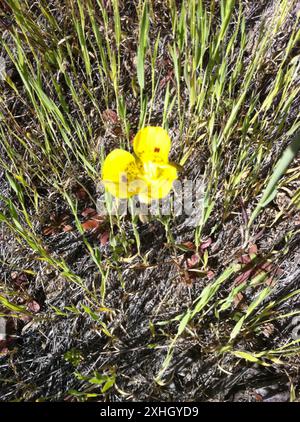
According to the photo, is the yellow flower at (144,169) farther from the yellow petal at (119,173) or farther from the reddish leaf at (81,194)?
the reddish leaf at (81,194)

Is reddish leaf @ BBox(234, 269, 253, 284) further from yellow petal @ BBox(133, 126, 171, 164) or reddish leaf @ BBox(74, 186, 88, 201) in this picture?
reddish leaf @ BBox(74, 186, 88, 201)

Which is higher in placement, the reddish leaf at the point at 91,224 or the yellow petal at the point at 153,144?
the yellow petal at the point at 153,144

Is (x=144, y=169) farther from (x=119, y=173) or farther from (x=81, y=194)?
(x=81, y=194)

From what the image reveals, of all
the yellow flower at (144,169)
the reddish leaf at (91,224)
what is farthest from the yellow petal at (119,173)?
the reddish leaf at (91,224)

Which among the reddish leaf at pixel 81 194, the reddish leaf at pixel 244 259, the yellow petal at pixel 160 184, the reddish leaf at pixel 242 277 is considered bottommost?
the reddish leaf at pixel 242 277

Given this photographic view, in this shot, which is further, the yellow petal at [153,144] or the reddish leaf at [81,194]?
the reddish leaf at [81,194]

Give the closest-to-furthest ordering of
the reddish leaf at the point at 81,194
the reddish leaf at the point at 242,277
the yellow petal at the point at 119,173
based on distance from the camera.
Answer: the yellow petal at the point at 119,173, the reddish leaf at the point at 242,277, the reddish leaf at the point at 81,194

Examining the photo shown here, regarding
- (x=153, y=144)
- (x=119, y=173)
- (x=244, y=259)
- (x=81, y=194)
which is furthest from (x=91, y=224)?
(x=244, y=259)
